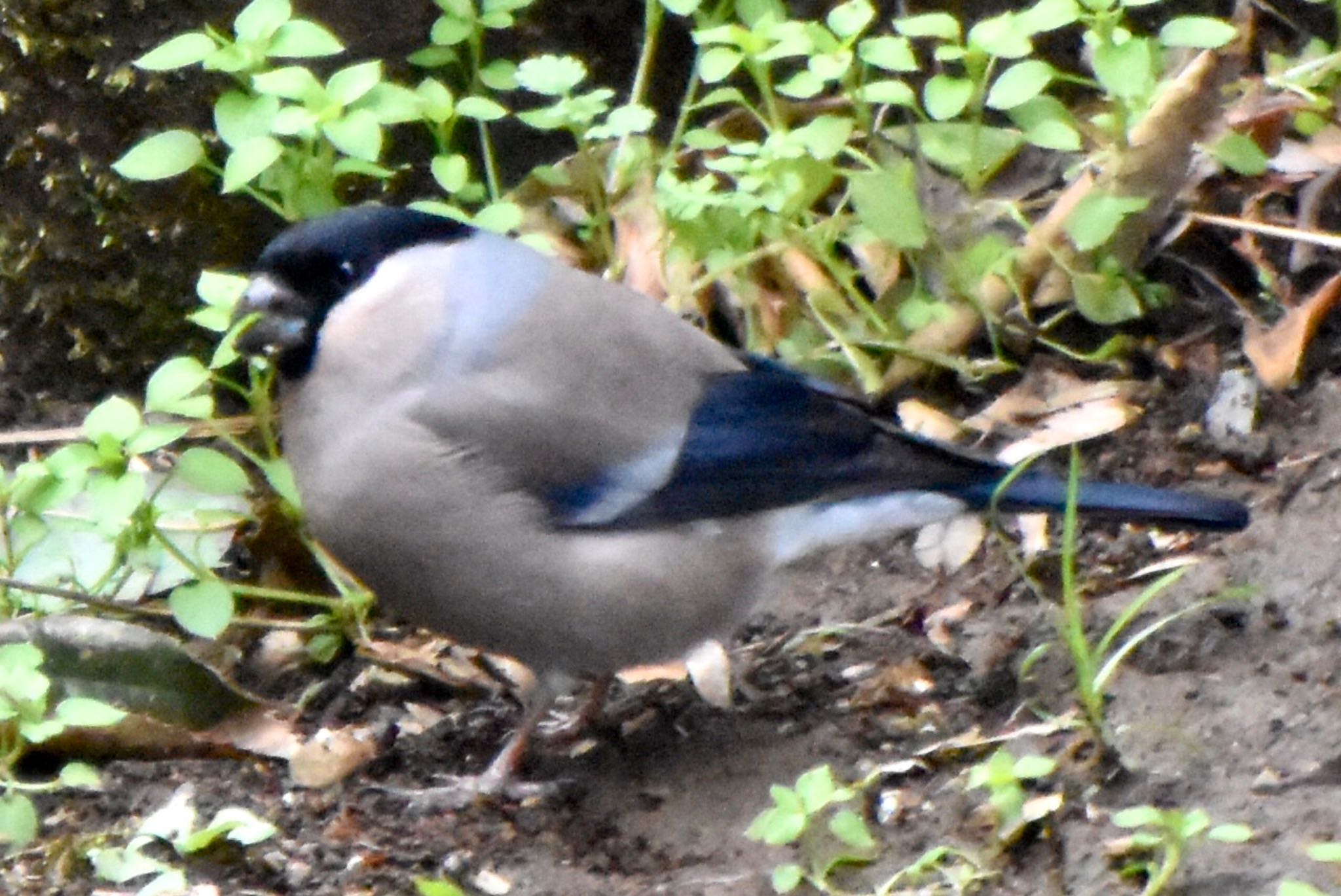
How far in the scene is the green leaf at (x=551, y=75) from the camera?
3975mm

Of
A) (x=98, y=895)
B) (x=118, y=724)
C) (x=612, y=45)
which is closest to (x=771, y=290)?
(x=612, y=45)

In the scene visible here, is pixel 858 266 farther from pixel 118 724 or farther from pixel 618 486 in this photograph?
pixel 118 724

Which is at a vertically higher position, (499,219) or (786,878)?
(499,219)

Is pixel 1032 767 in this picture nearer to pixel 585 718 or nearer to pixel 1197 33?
pixel 585 718

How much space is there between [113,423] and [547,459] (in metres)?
0.75

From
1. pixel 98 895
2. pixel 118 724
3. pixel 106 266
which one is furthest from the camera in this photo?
pixel 106 266

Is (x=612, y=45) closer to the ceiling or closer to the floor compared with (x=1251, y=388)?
closer to the ceiling

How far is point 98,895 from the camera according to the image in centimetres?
302

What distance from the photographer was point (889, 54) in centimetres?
387

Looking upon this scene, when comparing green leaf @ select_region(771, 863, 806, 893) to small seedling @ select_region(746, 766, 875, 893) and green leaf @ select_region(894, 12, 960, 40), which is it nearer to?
small seedling @ select_region(746, 766, 875, 893)

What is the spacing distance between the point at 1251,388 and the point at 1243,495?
32 centimetres

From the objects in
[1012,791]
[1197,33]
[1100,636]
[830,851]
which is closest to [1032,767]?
[1012,791]

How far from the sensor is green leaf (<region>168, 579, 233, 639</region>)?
3.44 meters

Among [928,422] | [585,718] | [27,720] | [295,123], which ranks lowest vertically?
[585,718]
